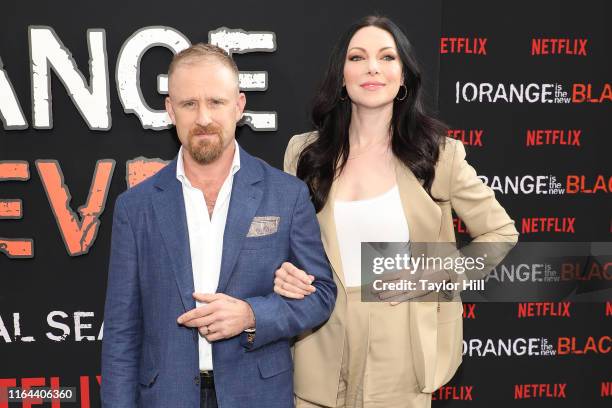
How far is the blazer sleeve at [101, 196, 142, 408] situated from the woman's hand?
0.44m

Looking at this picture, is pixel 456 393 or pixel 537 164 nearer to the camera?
pixel 537 164

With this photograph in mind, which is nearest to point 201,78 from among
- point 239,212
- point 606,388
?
point 239,212

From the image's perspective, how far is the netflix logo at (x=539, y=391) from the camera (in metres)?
3.51

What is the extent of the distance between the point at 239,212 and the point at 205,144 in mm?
235

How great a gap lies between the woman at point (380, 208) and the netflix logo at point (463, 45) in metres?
1.11

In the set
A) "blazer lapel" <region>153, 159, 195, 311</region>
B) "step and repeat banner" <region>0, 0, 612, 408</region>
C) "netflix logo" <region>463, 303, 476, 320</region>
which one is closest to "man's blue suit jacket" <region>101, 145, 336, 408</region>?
"blazer lapel" <region>153, 159, 195, 311</region>

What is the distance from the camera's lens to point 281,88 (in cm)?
295

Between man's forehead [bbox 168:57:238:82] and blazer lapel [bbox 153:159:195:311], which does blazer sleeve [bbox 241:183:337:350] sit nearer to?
blazer lapel [bbox 153:159:195:311]

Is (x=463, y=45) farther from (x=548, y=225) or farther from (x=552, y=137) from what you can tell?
(x=548, y=225)

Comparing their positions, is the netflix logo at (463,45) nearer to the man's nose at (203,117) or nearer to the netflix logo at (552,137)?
the netflix logo at (552,137)

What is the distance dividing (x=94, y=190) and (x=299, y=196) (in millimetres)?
1419

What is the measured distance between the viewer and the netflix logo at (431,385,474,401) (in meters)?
3.48

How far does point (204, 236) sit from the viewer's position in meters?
1.85

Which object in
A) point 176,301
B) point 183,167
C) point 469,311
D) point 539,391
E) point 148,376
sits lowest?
point 539,391
